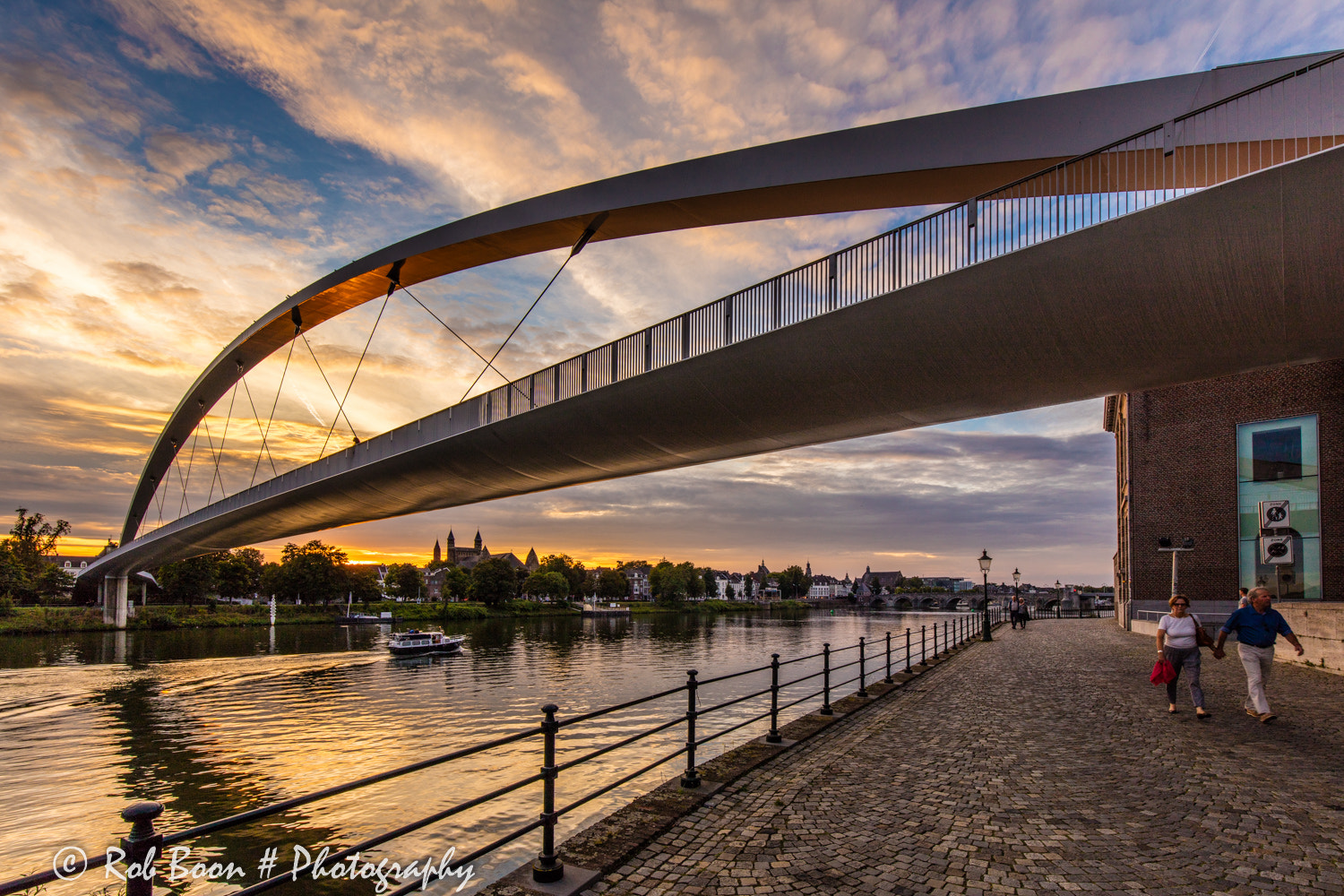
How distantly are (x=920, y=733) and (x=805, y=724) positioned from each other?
128 centimetres

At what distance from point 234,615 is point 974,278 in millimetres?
71641

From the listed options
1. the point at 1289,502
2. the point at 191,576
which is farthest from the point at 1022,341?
the point at 191,576

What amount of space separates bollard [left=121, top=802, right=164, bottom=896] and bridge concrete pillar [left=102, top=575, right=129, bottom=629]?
2494 inches

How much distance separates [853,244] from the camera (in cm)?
1113

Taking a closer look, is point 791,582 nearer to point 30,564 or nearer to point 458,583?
point 458,583

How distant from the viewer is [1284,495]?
23.1 m

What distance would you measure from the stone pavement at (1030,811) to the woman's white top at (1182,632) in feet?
2.92

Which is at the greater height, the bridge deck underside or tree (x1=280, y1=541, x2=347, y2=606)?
the bridge deck underside

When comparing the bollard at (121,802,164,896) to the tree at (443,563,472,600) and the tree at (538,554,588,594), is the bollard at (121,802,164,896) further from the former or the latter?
the tree at (538,554,588,594)

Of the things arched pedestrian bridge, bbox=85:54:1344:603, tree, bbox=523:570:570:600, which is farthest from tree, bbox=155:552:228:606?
arched pedestrian bridge, bbox=85:54:1344:603

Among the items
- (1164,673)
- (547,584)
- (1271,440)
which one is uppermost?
(1271,440)

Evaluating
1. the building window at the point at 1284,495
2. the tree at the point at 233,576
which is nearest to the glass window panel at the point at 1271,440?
the building window at the point at 1284,495

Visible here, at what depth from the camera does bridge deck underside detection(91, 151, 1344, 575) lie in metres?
7.86

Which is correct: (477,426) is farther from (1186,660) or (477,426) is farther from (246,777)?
(1186,660)
